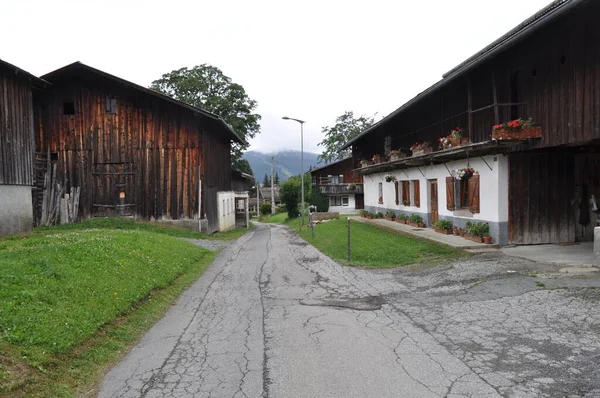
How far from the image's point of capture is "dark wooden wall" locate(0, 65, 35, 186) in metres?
17.4

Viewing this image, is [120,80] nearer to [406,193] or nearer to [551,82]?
[406,193]

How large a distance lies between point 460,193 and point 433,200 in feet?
10.5

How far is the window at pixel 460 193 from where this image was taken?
47.9 ft

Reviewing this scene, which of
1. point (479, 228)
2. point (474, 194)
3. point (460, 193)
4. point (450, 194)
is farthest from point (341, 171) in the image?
point (479, 228)

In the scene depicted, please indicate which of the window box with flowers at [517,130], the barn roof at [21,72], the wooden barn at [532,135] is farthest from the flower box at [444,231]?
the barn roof at [21,72]

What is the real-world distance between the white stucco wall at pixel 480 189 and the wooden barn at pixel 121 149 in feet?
35.6

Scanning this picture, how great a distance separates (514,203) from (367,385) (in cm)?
1015

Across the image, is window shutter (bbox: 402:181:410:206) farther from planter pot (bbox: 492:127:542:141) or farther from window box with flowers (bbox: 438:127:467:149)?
planter pot (bbox: 492:127:542:141)

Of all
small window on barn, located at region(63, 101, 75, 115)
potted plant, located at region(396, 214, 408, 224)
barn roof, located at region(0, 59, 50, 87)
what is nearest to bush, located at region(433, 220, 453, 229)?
potted plant, located at region(396, 214, 408, 224)

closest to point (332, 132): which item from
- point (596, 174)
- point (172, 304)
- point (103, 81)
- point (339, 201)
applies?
point (339, 201)

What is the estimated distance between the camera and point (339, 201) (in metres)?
54.6

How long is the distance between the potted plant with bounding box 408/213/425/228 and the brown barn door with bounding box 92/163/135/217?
1495cm

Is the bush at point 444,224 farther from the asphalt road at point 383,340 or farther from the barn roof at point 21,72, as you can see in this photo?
the barn roof at point 21,72

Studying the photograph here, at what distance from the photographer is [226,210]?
1313 inches
